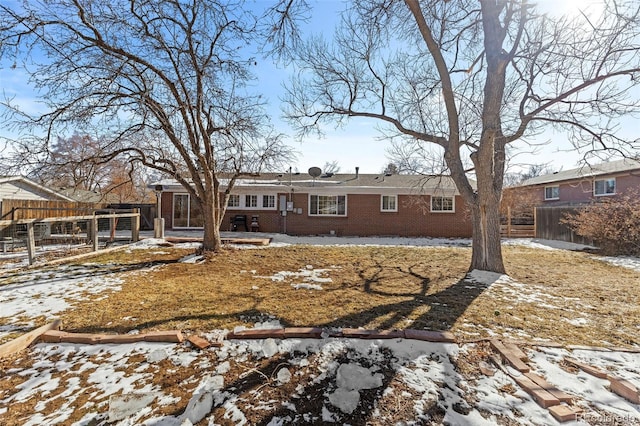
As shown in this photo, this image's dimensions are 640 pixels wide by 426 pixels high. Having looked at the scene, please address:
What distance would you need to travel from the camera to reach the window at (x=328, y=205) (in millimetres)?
14750

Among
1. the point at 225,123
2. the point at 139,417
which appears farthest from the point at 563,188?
the point at 139,417

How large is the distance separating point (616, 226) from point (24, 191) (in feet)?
85.9

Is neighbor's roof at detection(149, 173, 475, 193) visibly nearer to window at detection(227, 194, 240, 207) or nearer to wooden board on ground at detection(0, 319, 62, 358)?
window at detection(227, 194, 240, 207)

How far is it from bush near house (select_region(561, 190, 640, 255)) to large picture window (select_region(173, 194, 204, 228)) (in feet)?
55.2

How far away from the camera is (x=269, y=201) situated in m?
14.8

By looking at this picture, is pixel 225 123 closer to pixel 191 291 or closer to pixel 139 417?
pixel 191 291

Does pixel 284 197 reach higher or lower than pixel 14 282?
higher

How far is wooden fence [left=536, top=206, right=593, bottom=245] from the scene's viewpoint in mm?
12430

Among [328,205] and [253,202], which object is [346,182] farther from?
[253,202]

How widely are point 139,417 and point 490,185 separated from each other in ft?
21.9

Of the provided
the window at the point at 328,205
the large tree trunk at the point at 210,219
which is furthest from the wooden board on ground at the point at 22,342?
the window at the point at 328,205

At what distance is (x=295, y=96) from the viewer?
8.73 meters

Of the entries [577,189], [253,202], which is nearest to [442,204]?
[253,202]

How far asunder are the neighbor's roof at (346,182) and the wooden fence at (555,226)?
466cm
